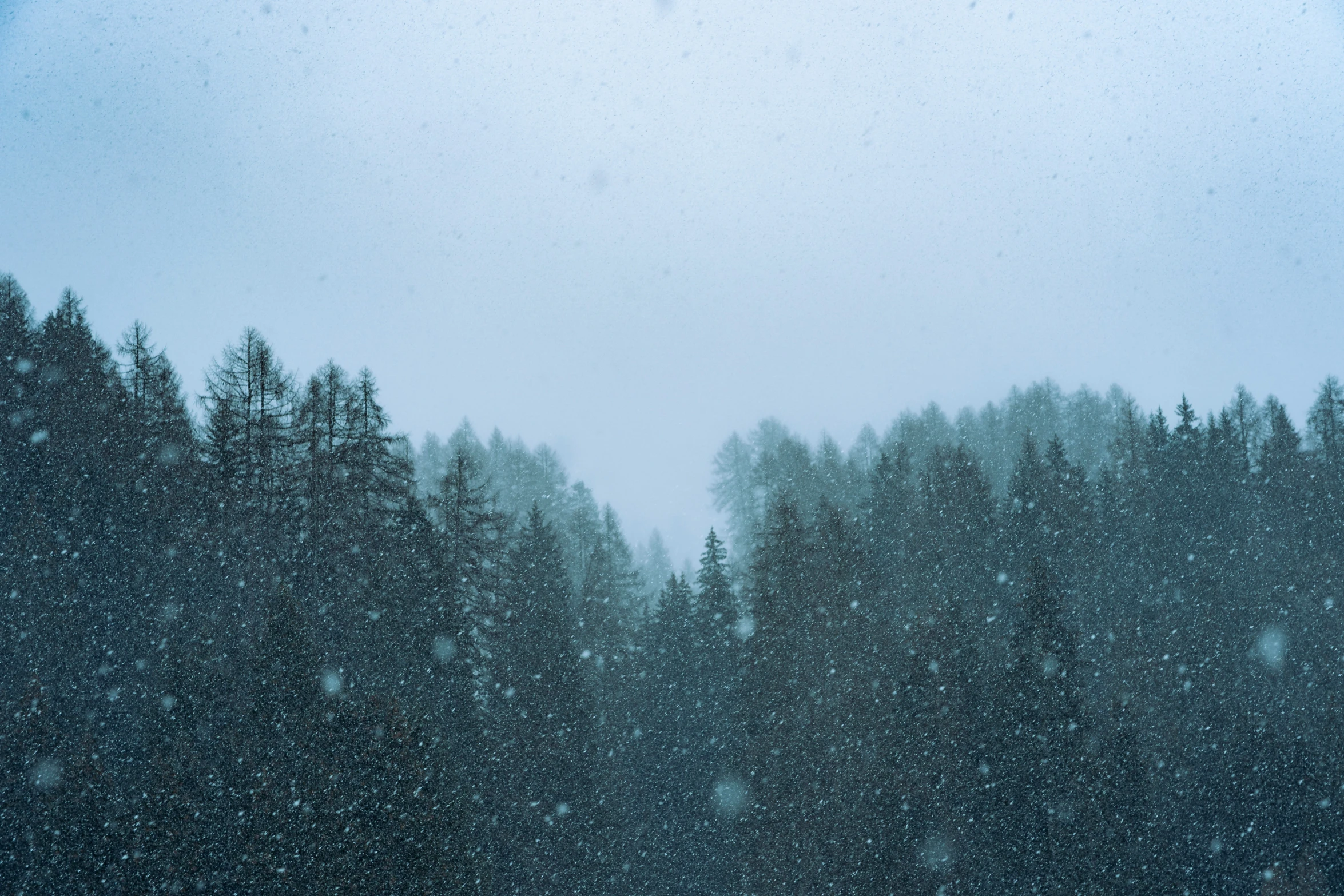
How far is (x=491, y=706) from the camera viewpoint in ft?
66.4

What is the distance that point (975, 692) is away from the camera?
69.4 ft

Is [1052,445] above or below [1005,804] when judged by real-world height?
above

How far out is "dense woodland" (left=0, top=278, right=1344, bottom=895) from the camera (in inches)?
555

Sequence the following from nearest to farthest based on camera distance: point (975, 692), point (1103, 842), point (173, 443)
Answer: point (1103, 842), point (975, 692), point (173, 443)

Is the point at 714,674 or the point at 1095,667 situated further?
the point at 1095,667

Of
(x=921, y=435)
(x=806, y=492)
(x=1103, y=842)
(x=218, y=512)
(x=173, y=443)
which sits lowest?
(x=1103, y=842)

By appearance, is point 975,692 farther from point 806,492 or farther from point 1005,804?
point 806,492

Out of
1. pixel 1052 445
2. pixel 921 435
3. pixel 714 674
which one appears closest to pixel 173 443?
pixel 714 674

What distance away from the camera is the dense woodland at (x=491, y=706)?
1411 cm

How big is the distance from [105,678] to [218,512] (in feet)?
14.5

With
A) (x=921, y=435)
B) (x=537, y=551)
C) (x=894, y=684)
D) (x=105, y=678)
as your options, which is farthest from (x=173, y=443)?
(x=921, y=435)

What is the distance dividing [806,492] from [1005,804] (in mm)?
26572

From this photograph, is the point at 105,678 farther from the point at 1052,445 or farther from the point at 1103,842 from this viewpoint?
the point at 1052,445

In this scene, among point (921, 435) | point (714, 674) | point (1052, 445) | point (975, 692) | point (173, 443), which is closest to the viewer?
point (975, 692)
